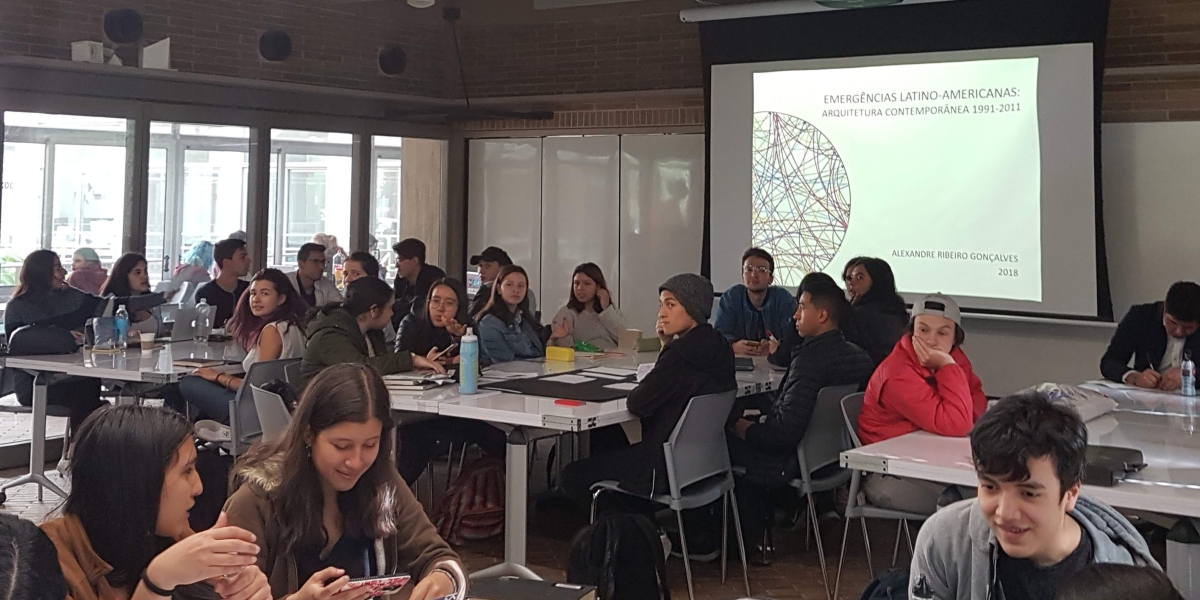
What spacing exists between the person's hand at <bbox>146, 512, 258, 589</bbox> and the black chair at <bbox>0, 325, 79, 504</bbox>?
177 inches

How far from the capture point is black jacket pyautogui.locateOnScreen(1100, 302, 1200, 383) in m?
5.53

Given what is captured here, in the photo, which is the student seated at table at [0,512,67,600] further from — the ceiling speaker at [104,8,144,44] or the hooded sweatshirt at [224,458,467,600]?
the ceiling speaker at [104,8,144,44]

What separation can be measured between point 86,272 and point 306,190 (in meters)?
2.01

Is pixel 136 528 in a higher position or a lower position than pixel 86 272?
lower

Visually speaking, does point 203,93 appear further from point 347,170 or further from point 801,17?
point 801,17

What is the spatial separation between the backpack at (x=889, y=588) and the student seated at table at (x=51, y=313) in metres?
4.81

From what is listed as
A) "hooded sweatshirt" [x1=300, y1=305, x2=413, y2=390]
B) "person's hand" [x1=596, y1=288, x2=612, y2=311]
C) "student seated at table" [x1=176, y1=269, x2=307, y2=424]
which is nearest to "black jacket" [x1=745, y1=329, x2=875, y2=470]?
"hooded sweatshirt" [x1=300, y1=305, x2=413, y2=390]

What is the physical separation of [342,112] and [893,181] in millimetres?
4431

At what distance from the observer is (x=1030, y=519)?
2.09m

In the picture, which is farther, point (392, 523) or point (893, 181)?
point (893, 181)

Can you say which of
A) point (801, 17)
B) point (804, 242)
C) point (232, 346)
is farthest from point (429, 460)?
point (801, 17)

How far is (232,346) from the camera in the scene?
6457mm

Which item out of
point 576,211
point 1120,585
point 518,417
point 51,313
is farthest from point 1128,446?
point 576,211

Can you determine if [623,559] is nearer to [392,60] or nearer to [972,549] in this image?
[972,549]
